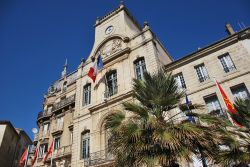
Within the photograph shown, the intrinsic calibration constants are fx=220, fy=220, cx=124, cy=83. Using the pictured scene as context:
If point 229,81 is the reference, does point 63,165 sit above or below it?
below

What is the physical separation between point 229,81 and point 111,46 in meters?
11.8

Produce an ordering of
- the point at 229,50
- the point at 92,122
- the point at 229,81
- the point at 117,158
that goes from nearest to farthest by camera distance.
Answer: the point at 117,158 → the point at 229,81 → the point at 229,50 → the point at 92,122

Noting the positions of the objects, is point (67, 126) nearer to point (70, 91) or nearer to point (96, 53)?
point (70, 91)

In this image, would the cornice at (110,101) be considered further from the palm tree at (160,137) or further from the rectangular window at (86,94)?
the palm tree at (160,137)

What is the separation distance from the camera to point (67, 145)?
22.2 metres

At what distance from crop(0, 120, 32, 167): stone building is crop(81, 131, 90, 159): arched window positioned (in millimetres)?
15148

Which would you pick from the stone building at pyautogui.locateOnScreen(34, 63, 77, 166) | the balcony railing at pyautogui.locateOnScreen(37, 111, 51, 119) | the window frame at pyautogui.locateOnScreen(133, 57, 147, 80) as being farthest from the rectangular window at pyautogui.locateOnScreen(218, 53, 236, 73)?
the balcony railing at pyautogui.locateOnScreen(37, 111, 51, 119)

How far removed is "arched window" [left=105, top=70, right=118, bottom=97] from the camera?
63.5 ft

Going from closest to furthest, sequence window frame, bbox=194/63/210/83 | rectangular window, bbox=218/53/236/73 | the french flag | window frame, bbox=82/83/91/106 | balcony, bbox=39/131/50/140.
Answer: rectangular window, bbox=218/53/236/73 < window frame, bbox=194/63/210/83 < the french flag < window frame, bbox=82/83/91/106 < balcony, bbox=39/131/50/140

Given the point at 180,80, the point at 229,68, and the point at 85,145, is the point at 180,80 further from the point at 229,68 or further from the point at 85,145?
the point at 85,145

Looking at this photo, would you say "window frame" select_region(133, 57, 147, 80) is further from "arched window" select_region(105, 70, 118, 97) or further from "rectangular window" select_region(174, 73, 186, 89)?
"rectangular window" select_region(174, 73, 186, 89)

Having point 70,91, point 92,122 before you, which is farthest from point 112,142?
point 70,91

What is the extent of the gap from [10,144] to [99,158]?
20.4 meters

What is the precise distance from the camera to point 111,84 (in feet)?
65.9
